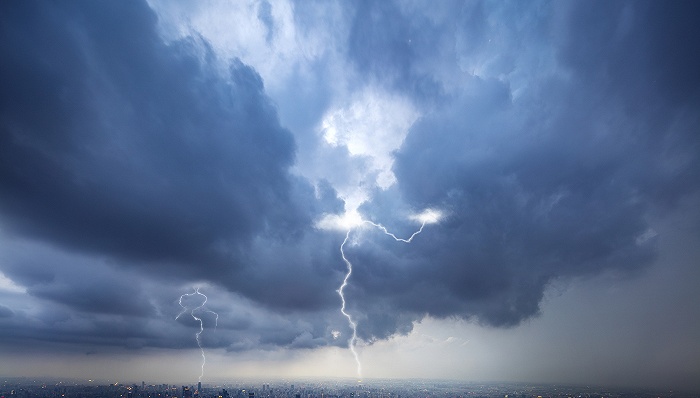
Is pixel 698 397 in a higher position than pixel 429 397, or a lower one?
higher

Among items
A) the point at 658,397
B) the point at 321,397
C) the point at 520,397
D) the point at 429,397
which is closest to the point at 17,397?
the point at 321,397

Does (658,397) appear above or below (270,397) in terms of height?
above

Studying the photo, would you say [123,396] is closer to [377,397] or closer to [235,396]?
[235,396]

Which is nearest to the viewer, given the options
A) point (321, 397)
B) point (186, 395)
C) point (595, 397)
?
point (595, 397)

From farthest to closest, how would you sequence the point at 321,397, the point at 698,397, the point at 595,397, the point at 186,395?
the point at 321,397 < the point at 186,395 < the point at 595,397 < the point at 698,397

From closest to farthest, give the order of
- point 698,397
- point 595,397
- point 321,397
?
point 698,397
point 595,397
point 321,397

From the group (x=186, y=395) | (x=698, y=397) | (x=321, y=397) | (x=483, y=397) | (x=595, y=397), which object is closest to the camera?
(x=698, y=397)

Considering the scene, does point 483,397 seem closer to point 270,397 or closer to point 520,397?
point 520,397

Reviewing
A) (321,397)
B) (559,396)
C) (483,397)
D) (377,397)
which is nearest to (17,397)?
(321,397)

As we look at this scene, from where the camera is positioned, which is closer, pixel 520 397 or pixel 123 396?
pixel 520 397
